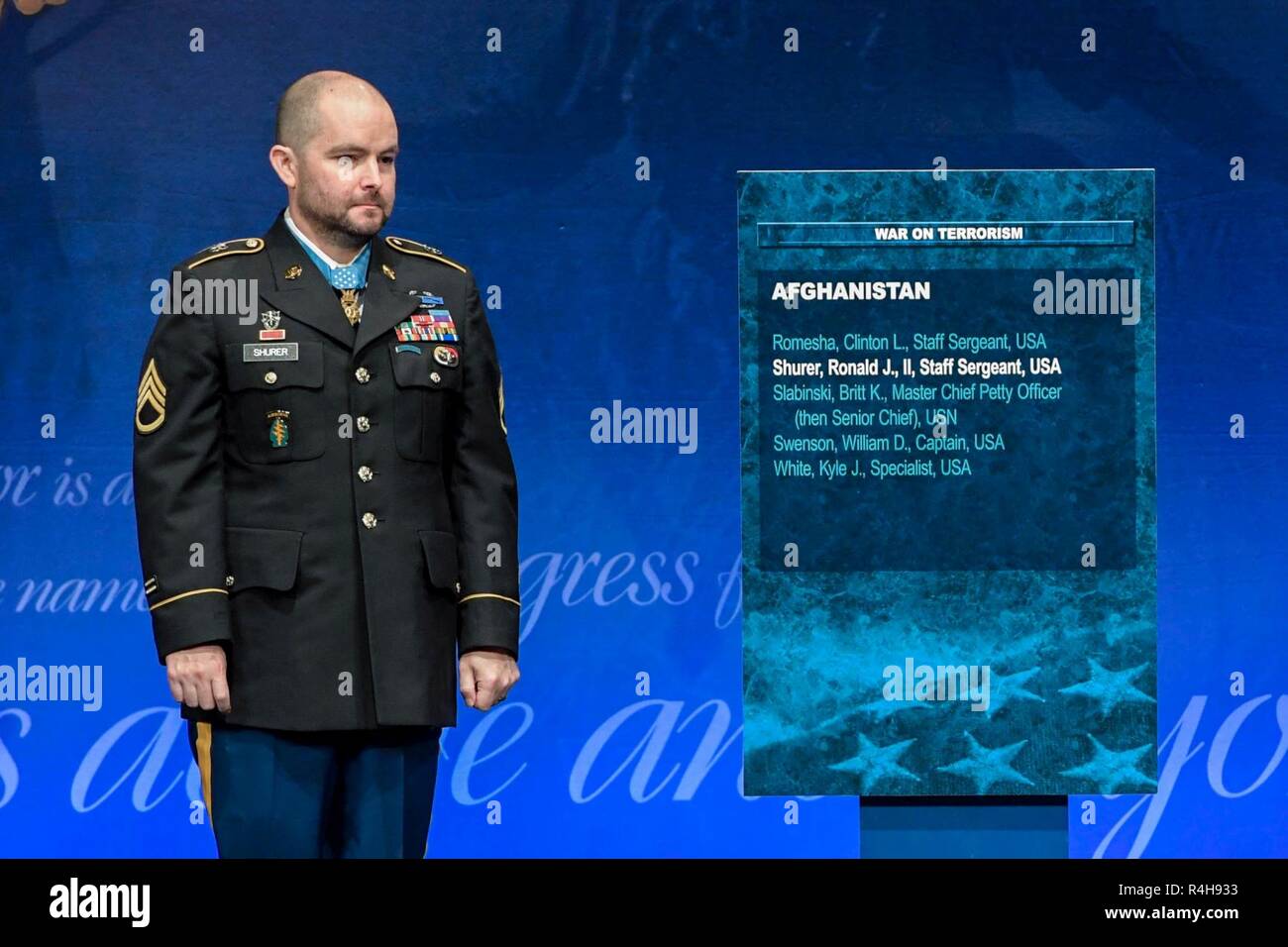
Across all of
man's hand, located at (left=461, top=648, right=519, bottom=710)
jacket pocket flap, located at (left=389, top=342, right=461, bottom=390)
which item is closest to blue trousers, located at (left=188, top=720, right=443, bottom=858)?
man's hand, located at (left=461, top=648, right=519, bottom=710)

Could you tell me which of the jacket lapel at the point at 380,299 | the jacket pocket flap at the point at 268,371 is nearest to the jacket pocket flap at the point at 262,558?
the jacket pocket flap at the point at 268,371

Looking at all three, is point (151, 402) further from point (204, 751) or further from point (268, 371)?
point (204, 751)

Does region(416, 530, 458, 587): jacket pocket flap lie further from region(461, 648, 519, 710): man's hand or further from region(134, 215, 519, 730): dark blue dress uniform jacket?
region(461, 648, 519, 710): man's hand

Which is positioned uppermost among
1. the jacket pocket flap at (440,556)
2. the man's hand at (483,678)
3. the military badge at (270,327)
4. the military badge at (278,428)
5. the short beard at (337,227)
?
the short beard at (337,227)

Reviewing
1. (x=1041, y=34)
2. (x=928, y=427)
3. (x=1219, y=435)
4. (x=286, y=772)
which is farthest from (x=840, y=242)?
(x=286, y=772)

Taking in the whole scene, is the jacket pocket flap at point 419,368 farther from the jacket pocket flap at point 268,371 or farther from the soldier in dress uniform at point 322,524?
the jacket pocket flap at point 268,371

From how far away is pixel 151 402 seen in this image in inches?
142

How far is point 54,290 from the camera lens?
15.6 ft

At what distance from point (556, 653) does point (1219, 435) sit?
5.37 feet

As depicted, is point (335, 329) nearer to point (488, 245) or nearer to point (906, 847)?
point (488, 245)

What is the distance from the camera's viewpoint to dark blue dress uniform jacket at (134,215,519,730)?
3562 mm

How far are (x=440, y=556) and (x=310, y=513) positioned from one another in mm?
242

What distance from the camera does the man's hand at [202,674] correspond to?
139 inches

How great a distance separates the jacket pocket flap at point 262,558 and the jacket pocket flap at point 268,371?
0.85ft
